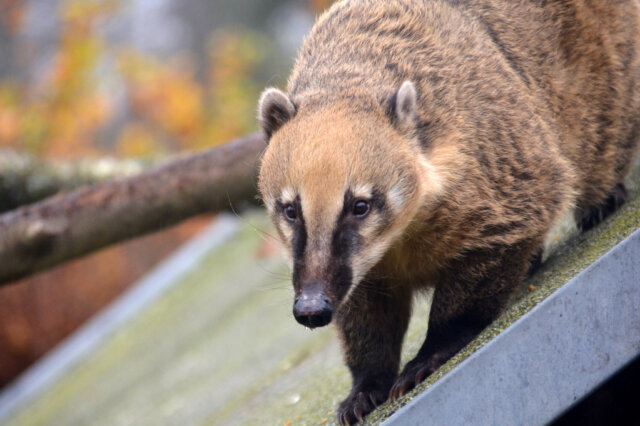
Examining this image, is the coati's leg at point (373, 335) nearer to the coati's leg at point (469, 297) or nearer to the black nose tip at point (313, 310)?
the coati's leg at point (469, 297)

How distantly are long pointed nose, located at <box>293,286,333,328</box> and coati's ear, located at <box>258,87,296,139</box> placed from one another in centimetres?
98

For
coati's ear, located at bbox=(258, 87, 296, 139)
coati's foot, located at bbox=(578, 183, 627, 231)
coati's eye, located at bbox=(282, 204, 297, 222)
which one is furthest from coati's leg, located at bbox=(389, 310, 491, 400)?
coati's foot, located at bbox=(578, 183, 627, 231)

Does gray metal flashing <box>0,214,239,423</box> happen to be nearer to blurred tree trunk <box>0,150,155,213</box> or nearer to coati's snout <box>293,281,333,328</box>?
blurred tree trunk <box>0,150,155,213</box>

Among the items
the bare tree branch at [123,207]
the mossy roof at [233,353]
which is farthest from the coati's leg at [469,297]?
the bare tree branch at [123,207]

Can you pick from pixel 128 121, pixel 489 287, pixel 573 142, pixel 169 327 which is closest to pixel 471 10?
pixel 573 142

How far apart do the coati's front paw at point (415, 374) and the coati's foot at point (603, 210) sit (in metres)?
1.68

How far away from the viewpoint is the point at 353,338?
4363mm

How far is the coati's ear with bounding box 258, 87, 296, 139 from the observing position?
3945mm

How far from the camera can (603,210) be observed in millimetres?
5016

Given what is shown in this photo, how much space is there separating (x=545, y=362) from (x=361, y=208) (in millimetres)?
998

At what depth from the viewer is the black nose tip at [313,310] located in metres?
3.37

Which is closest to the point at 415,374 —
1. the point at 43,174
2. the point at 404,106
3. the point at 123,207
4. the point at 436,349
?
the point at 436,349

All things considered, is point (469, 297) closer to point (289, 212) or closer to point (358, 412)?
point (358, 412)

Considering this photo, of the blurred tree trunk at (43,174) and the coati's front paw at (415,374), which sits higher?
the coati's front paw at (415,374)
